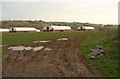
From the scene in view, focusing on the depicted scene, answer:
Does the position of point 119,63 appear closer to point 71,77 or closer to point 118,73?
point 118,73

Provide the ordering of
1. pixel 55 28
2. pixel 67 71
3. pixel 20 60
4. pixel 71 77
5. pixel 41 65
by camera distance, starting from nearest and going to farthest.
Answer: pixel 71 77 < pixel 67 71 < pixel 41 65 < pixel 20 60 < pixel 55 28

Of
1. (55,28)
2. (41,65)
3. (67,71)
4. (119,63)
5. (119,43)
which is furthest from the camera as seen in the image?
(55,28)

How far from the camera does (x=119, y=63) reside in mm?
16766

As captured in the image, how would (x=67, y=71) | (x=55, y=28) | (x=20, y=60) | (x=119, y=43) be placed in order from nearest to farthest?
(x=67, y=71) → (x=20, y=60) → (x=119, y=43) → (x=55, y=28)

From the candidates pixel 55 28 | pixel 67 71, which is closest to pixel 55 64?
pixel 67 71

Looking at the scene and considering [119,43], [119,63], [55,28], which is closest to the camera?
[119,63]

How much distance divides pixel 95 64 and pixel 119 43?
586cm

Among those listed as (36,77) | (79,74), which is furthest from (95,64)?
(36,77)

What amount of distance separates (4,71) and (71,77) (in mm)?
4592

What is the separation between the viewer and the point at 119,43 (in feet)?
72.9

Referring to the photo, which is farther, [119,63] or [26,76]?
[119,63]

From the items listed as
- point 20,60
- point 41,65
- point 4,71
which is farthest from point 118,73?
point 20,60

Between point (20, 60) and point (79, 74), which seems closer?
point (79, 74)

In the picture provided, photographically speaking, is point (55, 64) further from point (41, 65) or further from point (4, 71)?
point (4, 71)
